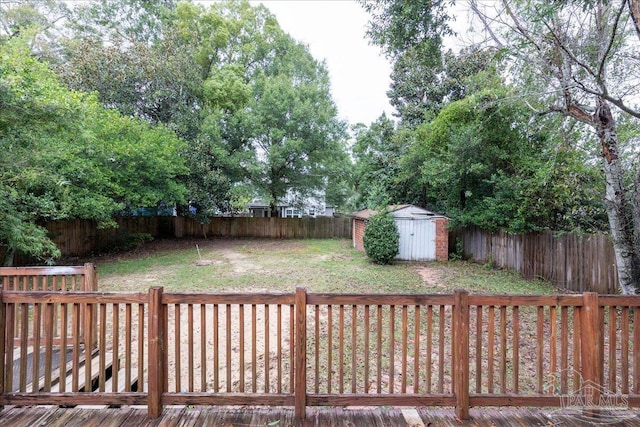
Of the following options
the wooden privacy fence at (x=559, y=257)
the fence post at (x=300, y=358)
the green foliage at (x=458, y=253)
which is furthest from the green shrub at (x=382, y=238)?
the fence post at (x=300, y=358)

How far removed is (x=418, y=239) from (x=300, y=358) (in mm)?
9501

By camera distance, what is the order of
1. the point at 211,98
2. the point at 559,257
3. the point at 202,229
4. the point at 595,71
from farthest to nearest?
the point at 202,229, the point at 211,98, the point at 559,257, the point at 595,71

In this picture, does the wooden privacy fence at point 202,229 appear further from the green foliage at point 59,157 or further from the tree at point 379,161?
the tree at point 379,161

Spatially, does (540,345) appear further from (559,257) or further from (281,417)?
(559,257)

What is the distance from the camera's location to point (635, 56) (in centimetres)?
425

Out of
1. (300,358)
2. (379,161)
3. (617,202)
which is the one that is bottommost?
(300,358)

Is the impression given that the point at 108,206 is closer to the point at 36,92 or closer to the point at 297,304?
the point at 36,92

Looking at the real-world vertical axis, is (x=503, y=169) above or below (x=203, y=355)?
above

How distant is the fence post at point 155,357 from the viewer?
83.7 inches

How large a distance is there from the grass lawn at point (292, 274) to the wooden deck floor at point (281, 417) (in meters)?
Result: 3.95

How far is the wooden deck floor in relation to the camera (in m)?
2.08

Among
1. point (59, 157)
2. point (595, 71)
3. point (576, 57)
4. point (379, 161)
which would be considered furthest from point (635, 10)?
point (379, 161)

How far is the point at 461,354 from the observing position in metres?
2.14

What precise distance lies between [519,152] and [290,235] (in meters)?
12.5
